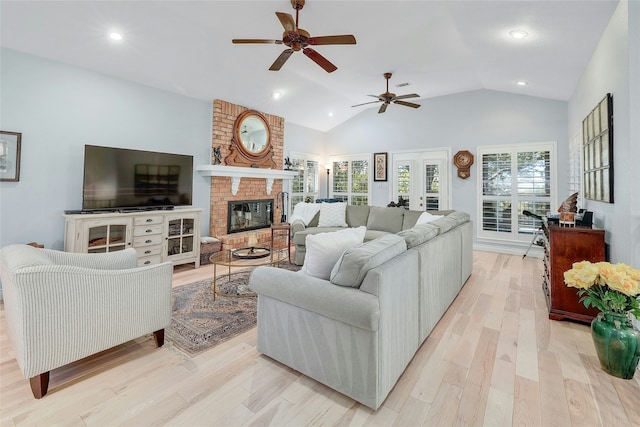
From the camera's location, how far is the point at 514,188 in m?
5.72

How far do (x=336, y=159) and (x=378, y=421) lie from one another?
6.92 meters

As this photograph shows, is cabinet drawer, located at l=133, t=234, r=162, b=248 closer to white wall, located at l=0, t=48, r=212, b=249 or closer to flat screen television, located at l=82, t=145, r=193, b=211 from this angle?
flat screen television, located at l=82, t=145, r=193, b=211

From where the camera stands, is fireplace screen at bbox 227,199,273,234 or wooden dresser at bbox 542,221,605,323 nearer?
wooden dresser at bbox 542,221,605,323

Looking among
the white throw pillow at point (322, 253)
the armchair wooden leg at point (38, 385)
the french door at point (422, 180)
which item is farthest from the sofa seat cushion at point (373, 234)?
the armchair wooden leg at point (38, 385)

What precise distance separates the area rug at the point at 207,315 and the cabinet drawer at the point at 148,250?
30.9 inches

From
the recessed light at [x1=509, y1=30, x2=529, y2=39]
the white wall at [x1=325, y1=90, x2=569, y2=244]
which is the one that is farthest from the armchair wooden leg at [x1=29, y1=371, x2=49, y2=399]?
the white wall at [x1=325, y1=90, x2=569, y2=244]

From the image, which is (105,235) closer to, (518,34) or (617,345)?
(617,345)

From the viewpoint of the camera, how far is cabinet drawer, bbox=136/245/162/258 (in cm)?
394

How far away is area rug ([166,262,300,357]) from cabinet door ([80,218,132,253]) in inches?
Answer: 39.3

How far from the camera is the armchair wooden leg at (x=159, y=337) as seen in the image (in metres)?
2.33

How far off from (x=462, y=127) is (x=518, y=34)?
122 inches

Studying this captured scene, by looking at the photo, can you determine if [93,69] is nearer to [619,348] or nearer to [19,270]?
[19,270]

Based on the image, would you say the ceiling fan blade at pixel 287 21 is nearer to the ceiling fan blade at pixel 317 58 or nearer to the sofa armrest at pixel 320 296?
the ceiling fan blade at pixel 317 58

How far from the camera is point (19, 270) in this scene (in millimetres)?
1650
